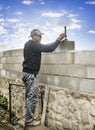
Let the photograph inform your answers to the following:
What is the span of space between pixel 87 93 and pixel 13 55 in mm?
3741


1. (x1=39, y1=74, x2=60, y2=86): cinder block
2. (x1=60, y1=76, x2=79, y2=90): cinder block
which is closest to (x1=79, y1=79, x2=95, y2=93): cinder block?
(x1=60, y1=76, x2=79, y2=90): cinder block

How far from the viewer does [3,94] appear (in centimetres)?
920

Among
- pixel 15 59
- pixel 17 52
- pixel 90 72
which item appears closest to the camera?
pixel 90 72

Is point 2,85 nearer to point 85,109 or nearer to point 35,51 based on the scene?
point 35,51

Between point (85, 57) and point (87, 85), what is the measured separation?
0.52 meters

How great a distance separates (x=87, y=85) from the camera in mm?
5113

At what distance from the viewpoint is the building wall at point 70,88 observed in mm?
5039

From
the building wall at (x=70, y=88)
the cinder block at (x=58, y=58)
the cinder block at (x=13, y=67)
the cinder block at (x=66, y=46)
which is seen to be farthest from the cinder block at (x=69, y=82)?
the cinder block at (x=13, y=67)

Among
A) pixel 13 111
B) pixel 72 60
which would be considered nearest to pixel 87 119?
pixel 72 60

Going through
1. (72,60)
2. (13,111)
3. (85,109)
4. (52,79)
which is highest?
(72,60)

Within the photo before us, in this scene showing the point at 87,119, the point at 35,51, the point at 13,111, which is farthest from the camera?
the point at 13,111

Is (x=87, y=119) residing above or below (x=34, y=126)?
above

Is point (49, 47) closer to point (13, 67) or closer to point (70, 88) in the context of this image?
point (70, 88)

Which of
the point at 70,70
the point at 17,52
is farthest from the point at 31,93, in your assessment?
the point at 17,52
